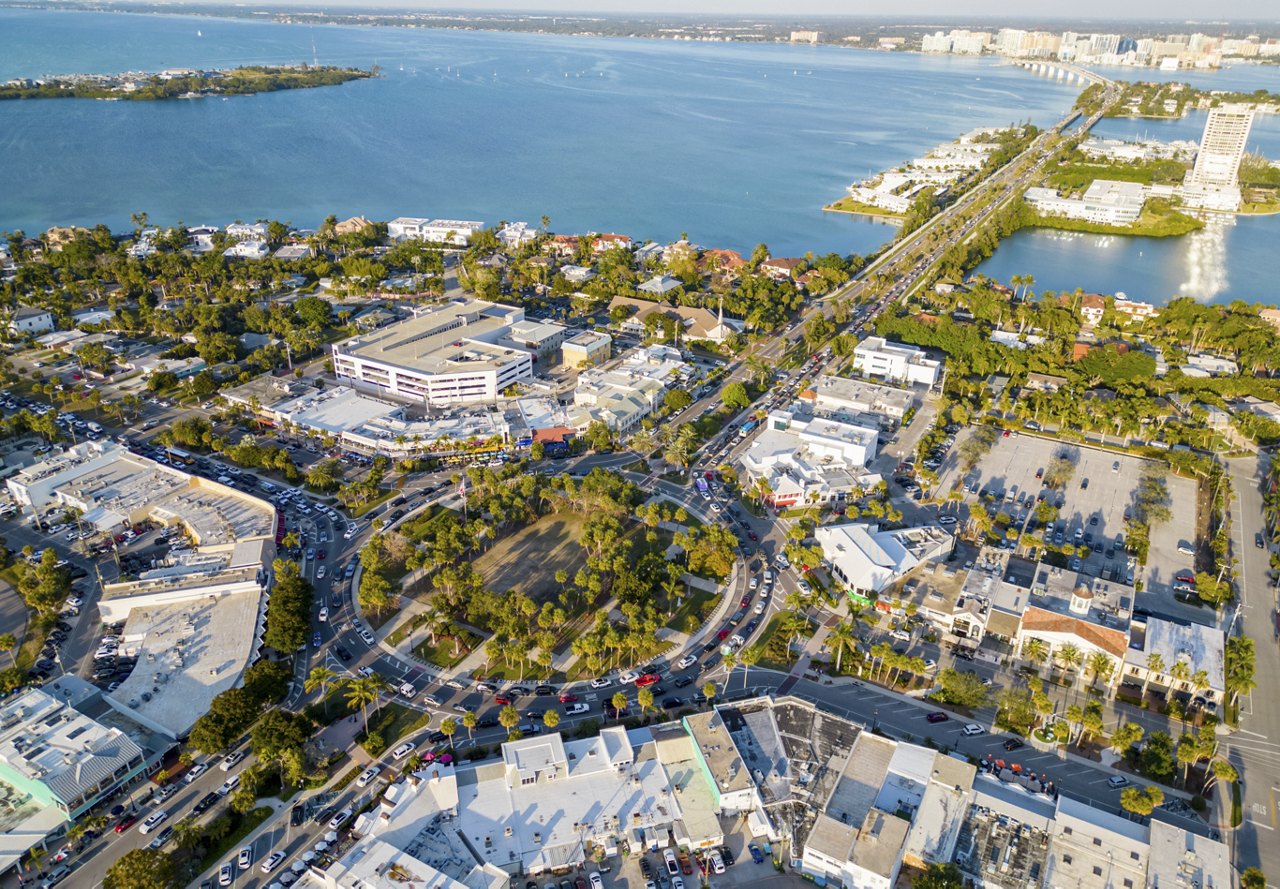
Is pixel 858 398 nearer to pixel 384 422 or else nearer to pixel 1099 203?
pixel 384 422

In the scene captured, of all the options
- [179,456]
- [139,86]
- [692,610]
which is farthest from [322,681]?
[139,86]

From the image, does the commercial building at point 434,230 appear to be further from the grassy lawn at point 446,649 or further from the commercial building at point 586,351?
the grassy lawn at point 446,649

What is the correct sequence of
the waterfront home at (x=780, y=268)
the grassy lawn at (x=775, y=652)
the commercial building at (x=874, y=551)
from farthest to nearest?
the waterfront home at (x=780, y=268), the commercial building at (x=874, y=551), the grassy lawn at (x=775, y=652)

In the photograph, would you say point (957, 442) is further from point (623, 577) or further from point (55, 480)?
point (55, 480)

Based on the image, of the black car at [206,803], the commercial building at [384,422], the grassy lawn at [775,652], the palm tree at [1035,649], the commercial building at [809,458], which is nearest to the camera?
the black car at [206,803]

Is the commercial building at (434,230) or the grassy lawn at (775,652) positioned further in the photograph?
the commercial building at (434,230)

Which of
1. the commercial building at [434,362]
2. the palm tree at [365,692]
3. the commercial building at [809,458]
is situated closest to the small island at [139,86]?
the commercial building at [434,362]

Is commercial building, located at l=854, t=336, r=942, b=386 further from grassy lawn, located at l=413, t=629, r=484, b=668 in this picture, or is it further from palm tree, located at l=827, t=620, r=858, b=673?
grassy lawn, located at l=413, t=629, r=484, b=668
